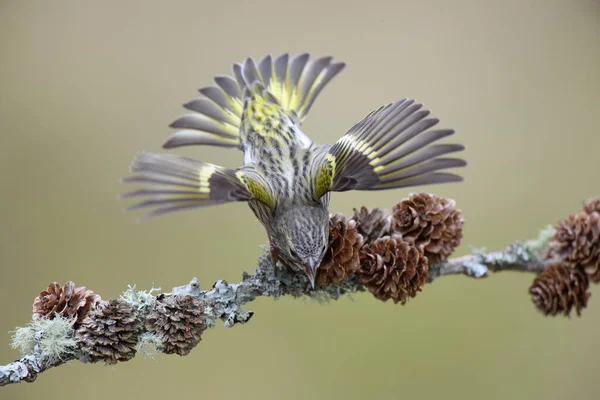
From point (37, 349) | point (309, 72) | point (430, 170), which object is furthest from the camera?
point (309, 72)

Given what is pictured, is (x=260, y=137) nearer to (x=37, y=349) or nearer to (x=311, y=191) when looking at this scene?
(x=311, y=191)

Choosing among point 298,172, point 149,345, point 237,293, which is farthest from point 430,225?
point 149,345

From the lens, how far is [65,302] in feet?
3.89

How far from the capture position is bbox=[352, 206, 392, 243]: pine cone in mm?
1394

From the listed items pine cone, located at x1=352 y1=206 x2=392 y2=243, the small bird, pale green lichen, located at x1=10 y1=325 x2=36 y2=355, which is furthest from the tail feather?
pale green lichen, located at x1=10 y1=325 x2=36 y2=355

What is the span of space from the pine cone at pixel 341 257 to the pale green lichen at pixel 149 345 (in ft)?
1.26

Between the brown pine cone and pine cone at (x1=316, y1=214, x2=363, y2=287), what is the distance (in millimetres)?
133

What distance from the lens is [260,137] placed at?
165 cm

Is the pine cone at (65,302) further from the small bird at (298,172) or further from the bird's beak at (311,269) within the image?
the bird's beak at (311,269)

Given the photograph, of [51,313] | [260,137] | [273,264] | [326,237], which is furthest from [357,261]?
[51,313]

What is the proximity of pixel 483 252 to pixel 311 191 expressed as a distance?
49cm

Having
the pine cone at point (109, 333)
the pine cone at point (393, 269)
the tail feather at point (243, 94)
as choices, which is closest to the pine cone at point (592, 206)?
the pine cone at point (393, 269)

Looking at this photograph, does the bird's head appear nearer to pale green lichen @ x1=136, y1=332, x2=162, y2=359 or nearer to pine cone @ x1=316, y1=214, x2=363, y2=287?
pine cone @ x1=316, y1=214, x2=363, y2=287

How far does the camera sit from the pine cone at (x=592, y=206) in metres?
1.49
